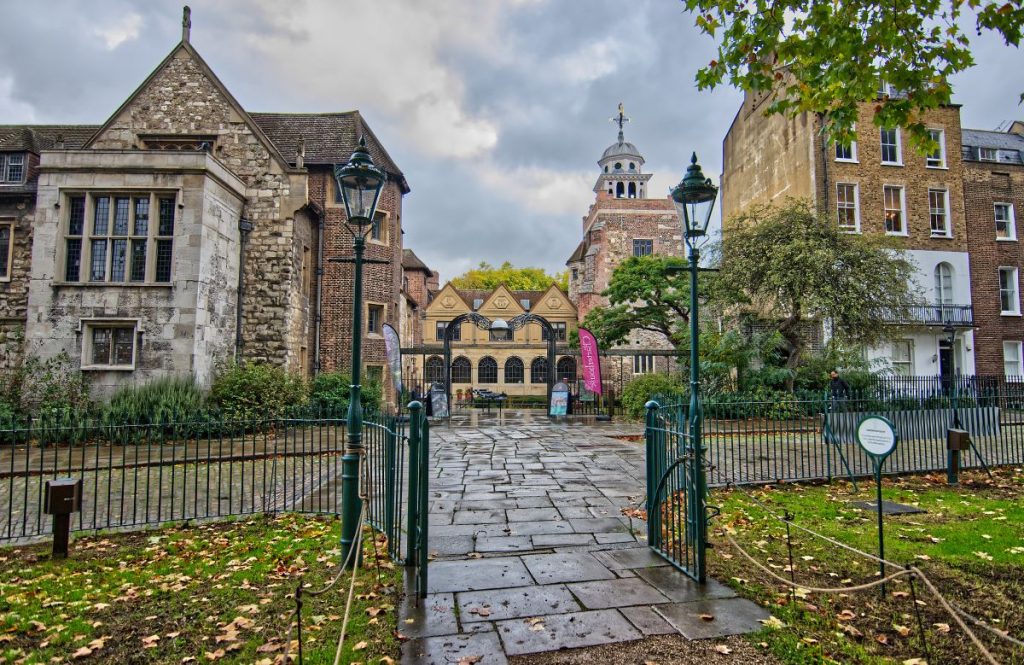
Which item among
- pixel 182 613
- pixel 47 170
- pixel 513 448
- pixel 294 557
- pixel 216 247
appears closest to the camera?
pixel 182 613

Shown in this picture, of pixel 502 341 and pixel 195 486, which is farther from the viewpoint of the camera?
pixel 502 341

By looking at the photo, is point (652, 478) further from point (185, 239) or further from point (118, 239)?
point (118, 239)

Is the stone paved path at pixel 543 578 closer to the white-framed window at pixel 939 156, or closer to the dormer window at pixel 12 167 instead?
the dormer window at pixel 12 167

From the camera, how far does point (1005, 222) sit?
25094 millimetres

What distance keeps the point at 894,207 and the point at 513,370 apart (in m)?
31.9

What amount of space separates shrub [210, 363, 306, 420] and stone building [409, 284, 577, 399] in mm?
29385

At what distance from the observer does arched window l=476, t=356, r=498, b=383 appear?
49438 millimetres

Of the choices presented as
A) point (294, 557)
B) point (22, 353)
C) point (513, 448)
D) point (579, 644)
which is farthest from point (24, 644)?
point (22, 353)

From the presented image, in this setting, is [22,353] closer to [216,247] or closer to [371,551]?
[216,247]

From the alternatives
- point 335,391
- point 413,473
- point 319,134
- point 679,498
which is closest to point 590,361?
point 335,391

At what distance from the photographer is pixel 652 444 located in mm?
5301

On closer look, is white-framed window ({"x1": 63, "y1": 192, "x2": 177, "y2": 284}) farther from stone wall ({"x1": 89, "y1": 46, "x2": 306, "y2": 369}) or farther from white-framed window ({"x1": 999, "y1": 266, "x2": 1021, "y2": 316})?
white-framed window ({"x1": 999, "y1": 266, "x2": 1021, "y2": 316})

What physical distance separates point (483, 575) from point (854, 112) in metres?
6.50

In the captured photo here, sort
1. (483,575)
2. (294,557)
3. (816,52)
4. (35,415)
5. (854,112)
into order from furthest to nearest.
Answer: (35,415)
(854,112)
(816,52)
(294,557)
(483,575)
